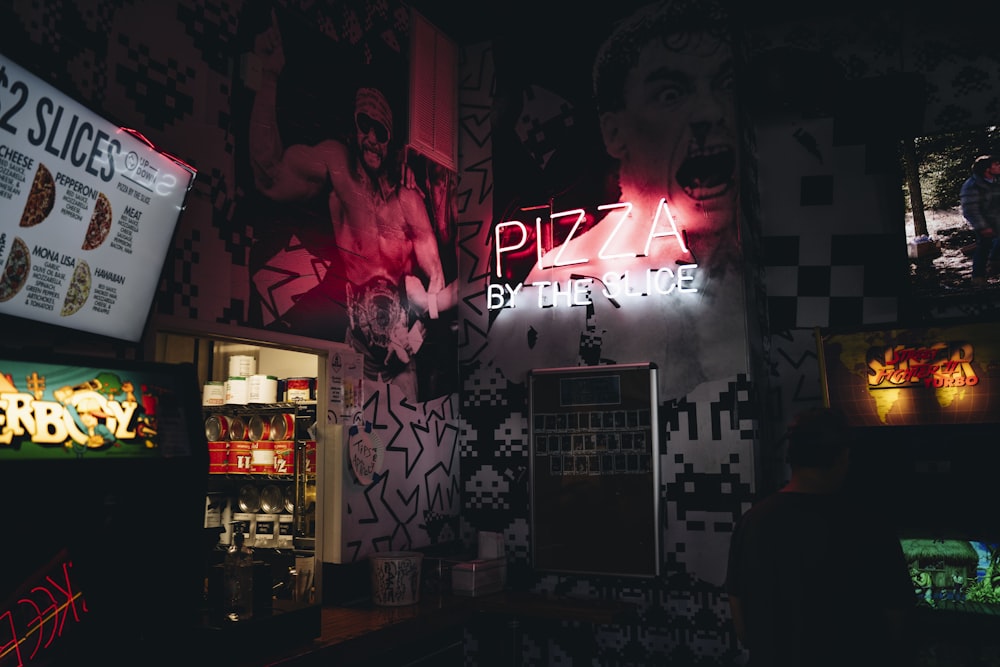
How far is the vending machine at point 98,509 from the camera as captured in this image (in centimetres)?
195

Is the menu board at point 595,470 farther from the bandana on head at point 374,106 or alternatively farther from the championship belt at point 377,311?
the bandana on head at point 374,106

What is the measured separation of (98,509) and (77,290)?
31.3 inches

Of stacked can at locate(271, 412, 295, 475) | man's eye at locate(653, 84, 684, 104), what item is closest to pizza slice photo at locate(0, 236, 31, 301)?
stacked can at locate(271, 412, 295, 475)

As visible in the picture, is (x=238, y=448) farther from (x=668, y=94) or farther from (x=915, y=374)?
(x=915, y=374)

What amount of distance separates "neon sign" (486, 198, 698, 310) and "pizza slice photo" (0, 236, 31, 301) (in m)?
3.14

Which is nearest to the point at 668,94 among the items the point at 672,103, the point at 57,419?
the point at 672,103

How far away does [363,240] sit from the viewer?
441 cm

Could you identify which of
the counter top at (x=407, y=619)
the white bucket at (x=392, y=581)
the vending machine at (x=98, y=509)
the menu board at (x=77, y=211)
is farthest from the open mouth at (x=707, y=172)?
the vending machine at (x=98, y=509)

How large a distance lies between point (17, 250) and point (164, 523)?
949 millimetres

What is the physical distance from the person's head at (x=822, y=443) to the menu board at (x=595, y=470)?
1.86m

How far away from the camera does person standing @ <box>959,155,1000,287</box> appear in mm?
4105

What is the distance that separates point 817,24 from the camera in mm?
4801

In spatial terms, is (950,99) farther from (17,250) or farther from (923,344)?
(17,250)

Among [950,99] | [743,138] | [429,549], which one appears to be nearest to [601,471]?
[429,549]
